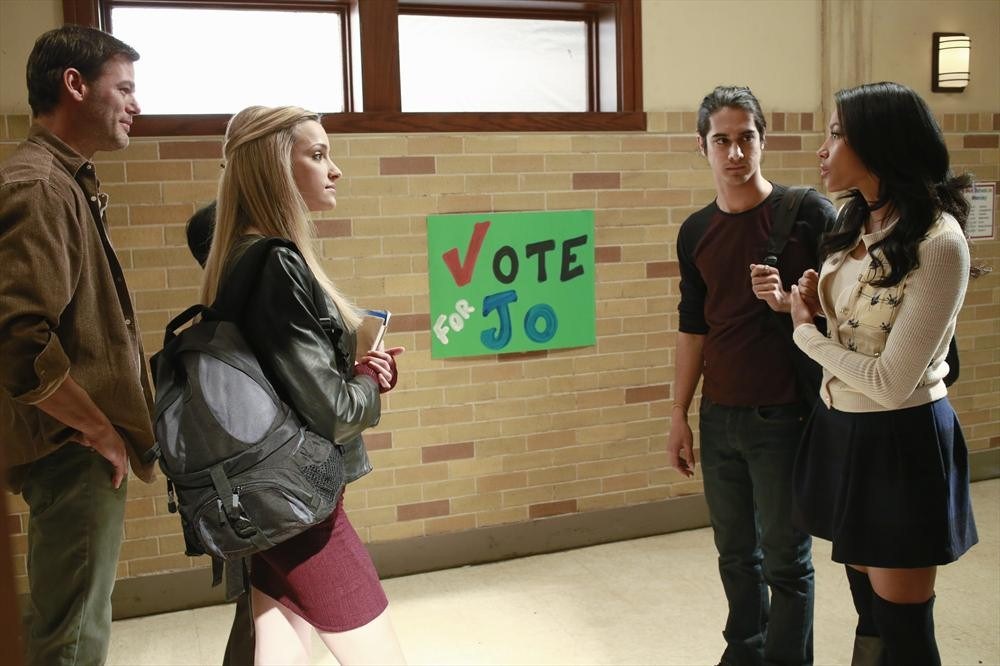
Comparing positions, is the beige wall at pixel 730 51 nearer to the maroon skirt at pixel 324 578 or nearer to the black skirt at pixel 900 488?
the black skirt at pixel 900 488

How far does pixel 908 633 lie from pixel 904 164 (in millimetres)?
1054

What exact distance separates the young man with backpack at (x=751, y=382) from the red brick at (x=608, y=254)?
1450 mm

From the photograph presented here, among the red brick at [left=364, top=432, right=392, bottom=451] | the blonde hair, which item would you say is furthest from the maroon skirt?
the red brick at [left=364, top=432, right=392, bottom=451]

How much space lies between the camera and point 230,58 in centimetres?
367

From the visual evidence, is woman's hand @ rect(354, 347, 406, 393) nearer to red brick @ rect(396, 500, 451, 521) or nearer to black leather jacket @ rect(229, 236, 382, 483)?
black leather jacket @ rect(229, 236, 382, 483)

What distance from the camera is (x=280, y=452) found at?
1752 millimetres

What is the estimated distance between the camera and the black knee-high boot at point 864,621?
2164 mm

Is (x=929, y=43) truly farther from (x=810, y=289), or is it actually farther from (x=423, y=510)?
(x=423, y=510)

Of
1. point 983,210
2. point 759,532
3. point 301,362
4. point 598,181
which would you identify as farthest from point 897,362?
point 983,210

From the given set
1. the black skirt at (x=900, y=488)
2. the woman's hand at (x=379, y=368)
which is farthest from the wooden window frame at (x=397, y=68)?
the black skirt at (x=900, y=488)

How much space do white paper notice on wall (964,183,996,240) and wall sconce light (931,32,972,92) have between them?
583mm

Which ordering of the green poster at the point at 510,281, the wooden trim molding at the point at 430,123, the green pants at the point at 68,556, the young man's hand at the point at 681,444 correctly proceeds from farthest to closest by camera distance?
the green poster at the point at 510,281 < the wooden trim molding at the point at 430,123 < the young man's hand at the point at 681,444 < the green pants at the point at 68,556

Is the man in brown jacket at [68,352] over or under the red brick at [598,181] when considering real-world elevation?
under

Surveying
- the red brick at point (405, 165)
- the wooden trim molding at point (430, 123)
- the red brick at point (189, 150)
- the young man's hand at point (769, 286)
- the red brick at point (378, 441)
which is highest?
the wooden trim molding at point (430, 123)
